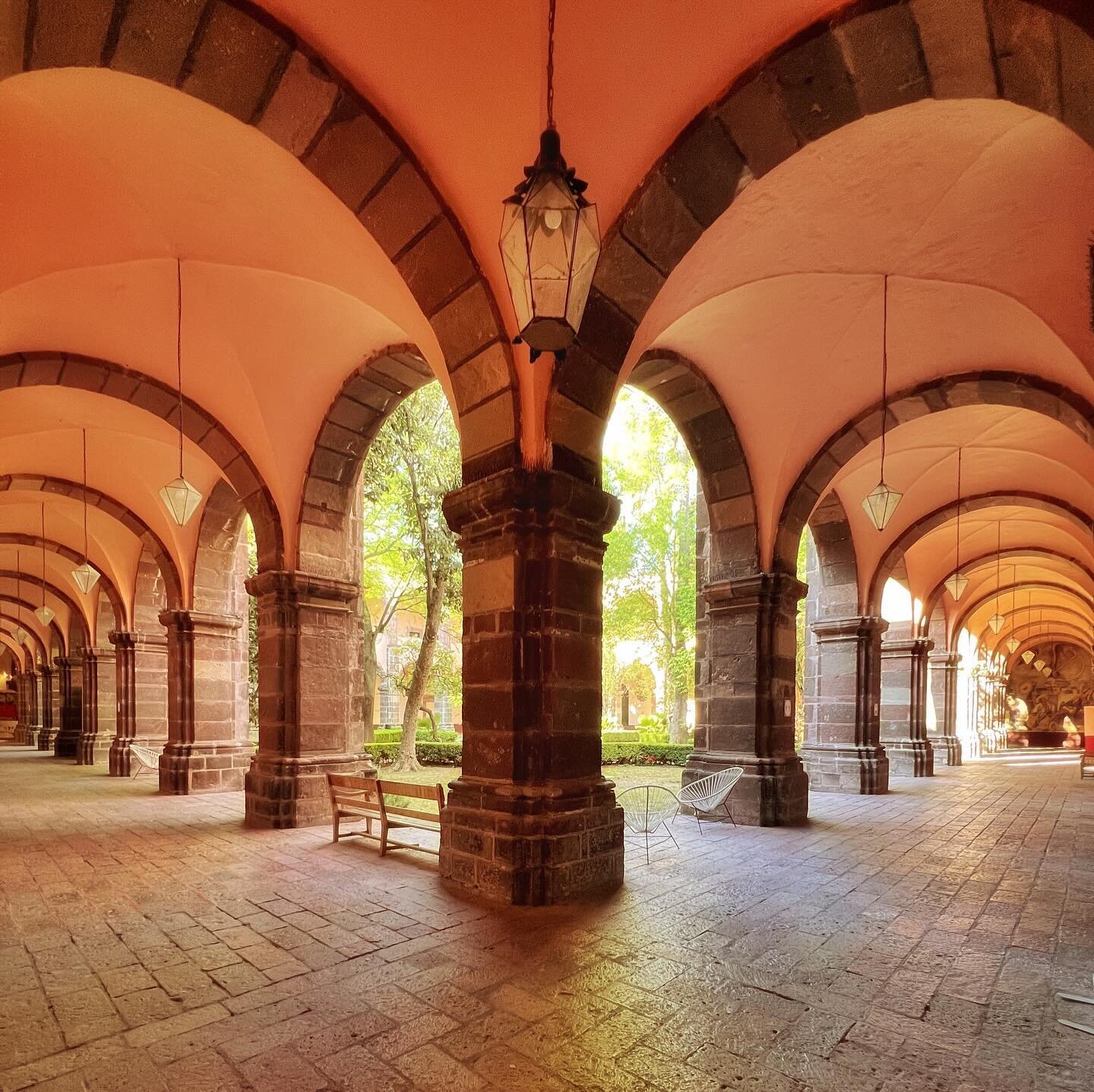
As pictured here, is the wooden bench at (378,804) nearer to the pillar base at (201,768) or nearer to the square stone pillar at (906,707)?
the pillar base at (201,768)

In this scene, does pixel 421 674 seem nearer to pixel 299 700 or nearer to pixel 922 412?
pixel 299 700

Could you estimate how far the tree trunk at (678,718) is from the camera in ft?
59.7

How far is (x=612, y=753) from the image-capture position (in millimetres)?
15531

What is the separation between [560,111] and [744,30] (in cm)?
91

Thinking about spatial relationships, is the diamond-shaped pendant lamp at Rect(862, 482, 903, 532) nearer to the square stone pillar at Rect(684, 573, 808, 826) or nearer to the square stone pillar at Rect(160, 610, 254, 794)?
the square stone pillar at Rect(684, 573, 808, 826)

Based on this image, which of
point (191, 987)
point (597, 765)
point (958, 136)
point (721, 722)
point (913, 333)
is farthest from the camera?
point (721, 722)

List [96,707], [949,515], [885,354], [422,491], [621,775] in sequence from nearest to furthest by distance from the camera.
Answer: [885,354] < [949,515] < [422,491] < [621,775] < [96,707]

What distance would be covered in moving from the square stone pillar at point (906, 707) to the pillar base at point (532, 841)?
32.8ft

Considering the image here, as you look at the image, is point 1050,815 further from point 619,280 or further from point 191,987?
point 191,987

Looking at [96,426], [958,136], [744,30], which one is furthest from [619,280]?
[96,426]

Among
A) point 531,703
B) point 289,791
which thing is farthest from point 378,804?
point 531,703

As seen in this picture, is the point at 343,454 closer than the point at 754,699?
No

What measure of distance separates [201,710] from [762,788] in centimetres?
706

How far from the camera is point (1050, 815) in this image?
8055 millimetres
